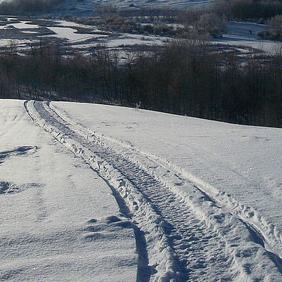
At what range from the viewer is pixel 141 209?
5.57 meters

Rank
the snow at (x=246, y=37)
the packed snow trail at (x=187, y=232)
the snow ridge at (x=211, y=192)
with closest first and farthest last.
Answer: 1. the packed snow trail at (x=187, y=232)
2. the snow ridge at (x=211, y=192)
3. the snow at (x=246, y=37)

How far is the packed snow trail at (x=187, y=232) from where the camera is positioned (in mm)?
4133

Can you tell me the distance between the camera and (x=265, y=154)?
8.13 metres

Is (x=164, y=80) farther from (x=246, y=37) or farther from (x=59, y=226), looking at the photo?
(x=59, y=226)

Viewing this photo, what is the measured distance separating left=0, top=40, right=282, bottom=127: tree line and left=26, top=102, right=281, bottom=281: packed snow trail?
19.4m

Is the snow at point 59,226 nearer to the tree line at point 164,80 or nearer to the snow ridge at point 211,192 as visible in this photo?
the snow ridge at point 211,192

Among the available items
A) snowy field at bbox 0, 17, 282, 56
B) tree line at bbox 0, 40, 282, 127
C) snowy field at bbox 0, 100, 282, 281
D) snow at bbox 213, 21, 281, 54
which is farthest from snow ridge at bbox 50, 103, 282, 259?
snow at bbox 213, 21, 281, 54

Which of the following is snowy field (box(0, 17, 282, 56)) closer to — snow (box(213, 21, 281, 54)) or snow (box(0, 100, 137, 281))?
snow (box(213, 21, 281, 54))

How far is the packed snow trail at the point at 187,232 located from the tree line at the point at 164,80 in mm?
19395

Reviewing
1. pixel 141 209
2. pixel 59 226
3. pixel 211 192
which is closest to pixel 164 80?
pixel 211 192

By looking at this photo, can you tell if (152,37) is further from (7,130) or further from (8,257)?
(8,257)

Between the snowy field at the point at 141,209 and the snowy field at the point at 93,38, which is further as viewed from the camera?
the snowy field at the point at 93,38

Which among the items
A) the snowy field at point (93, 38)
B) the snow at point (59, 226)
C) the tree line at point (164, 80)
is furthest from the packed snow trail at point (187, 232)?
the snowy field at point (93, 38)

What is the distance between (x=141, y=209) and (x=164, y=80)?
85.3 ft
